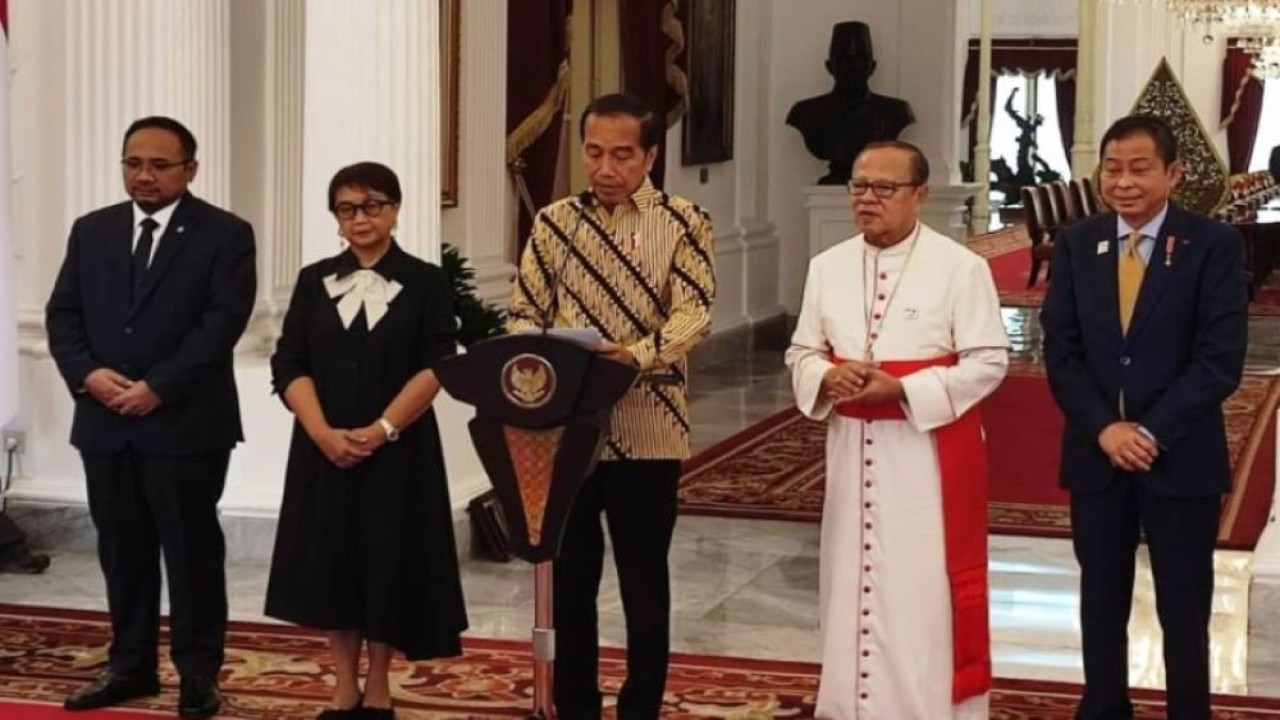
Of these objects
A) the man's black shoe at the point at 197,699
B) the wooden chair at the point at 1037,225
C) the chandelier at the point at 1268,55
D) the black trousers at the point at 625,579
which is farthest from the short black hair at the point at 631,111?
the chandelier at the point at 1268,55

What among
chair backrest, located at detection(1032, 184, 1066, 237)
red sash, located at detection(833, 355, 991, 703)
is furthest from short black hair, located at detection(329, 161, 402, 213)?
chair backrest, located at detection(1032, 184, 1066, 237)

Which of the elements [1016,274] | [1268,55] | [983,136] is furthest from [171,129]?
[983,136]

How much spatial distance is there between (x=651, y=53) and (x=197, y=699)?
8.03m

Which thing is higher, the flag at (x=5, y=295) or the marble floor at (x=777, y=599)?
the flag at (x=5, y=295)

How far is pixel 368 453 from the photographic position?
5215mm

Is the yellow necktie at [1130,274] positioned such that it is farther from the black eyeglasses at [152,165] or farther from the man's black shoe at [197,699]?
the man's black shoe at [197,699]

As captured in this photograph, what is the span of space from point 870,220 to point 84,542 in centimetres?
406

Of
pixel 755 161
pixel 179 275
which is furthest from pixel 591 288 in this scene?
pixel 755 161

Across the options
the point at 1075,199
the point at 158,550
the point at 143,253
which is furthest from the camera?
the point at 1075,199

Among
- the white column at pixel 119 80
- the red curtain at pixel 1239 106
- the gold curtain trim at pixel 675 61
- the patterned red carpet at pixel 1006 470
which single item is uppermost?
the red curtain at pixel 1239 106

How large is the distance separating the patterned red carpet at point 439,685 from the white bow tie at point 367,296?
110cm

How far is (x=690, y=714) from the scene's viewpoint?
5703 millimetres

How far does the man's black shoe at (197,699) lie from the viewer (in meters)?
5.56

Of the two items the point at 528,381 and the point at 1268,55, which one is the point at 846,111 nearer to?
the point at 1268,55
